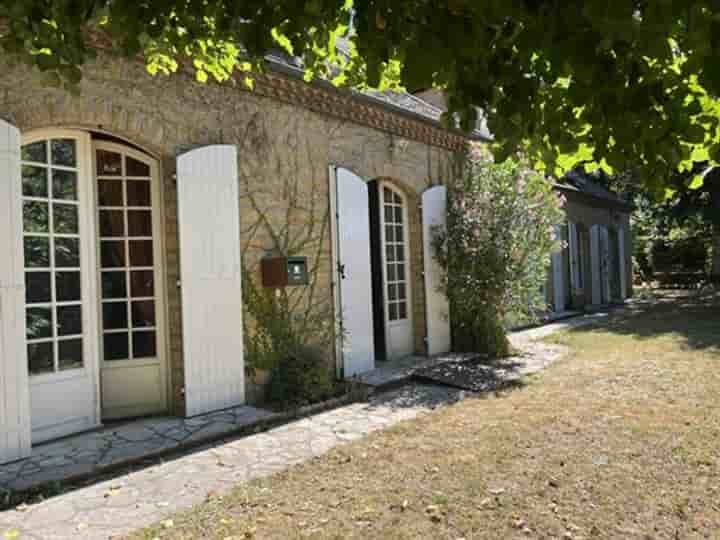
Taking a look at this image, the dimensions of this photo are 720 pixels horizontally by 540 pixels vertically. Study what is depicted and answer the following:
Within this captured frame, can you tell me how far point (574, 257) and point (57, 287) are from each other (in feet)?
42.1

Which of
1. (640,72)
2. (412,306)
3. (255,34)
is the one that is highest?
(255,34)

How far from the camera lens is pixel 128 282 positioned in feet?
16.7

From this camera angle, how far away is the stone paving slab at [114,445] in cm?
374

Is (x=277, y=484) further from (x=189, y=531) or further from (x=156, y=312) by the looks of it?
(x=156, y=312)

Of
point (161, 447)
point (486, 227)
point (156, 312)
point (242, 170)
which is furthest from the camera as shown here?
point (486, 227)

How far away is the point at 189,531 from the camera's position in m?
2.94

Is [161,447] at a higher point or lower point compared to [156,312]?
lower

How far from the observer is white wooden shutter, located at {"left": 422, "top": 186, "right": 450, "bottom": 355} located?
7.90 meters

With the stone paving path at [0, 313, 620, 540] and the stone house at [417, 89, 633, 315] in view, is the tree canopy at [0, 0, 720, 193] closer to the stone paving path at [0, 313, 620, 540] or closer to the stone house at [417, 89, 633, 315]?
the stone paving path at [0, 313, 620, 540]

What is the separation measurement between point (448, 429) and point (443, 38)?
3.80 metres

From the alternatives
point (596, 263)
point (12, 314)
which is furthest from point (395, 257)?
point (596, 263)

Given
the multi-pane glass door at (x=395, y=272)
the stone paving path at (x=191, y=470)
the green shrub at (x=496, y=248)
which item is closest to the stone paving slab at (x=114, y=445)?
the stone paving path at (x=191, y=470)

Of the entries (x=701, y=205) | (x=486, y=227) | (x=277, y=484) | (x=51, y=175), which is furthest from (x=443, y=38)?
(x=701, y=205)

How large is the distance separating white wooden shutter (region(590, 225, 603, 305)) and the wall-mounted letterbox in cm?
1151
